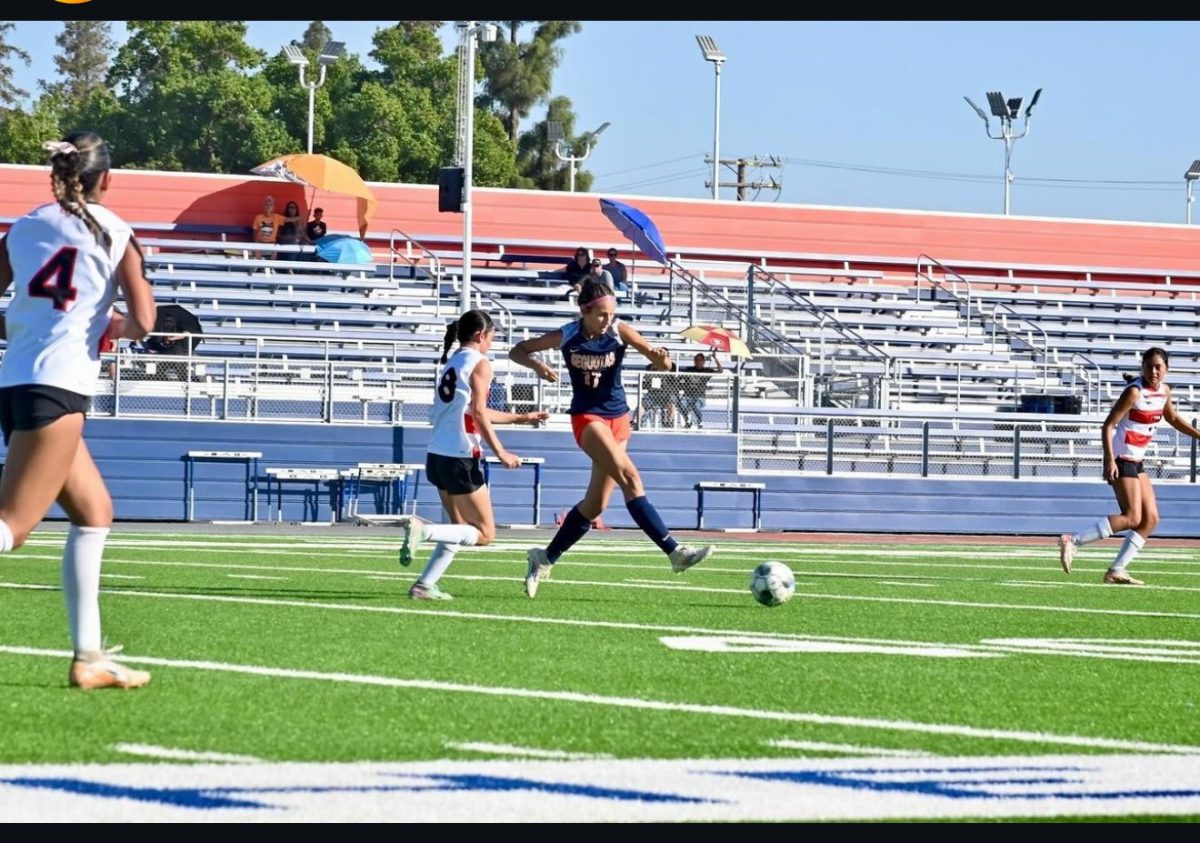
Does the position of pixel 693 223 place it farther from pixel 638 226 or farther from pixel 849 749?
pixel 849 749

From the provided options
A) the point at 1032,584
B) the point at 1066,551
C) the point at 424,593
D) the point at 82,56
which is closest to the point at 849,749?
the point at 424,593

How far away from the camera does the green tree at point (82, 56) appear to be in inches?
4397

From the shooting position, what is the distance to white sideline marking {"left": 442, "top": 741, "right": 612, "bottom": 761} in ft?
18.3

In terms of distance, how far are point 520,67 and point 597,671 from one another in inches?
3273

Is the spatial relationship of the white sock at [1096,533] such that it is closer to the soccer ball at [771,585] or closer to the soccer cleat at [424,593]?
the soccer ball at [771,585]

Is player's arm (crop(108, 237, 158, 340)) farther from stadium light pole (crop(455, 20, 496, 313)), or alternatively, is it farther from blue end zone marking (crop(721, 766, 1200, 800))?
stadium light pole (crop(455, 20, 496, 313))

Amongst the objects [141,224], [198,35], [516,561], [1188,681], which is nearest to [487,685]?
[1188,681]

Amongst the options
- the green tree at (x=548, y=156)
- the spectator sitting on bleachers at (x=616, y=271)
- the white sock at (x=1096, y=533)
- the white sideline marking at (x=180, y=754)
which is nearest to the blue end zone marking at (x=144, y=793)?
the white sideline marking at (x=180, y=754)

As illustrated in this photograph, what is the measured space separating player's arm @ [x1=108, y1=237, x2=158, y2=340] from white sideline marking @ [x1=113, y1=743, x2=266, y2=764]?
5.62ft

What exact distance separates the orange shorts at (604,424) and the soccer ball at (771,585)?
50.9 inches

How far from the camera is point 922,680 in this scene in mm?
7656

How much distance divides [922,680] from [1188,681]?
1160 mm

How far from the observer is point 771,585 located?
11.3m

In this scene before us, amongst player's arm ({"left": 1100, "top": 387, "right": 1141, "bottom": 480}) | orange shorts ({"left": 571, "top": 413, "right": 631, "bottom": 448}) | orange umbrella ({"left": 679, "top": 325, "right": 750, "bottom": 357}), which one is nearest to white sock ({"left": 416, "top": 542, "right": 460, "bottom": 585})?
orange shorts ({"left": 571, "top": 413, "right": 631, "bottom": 448})
